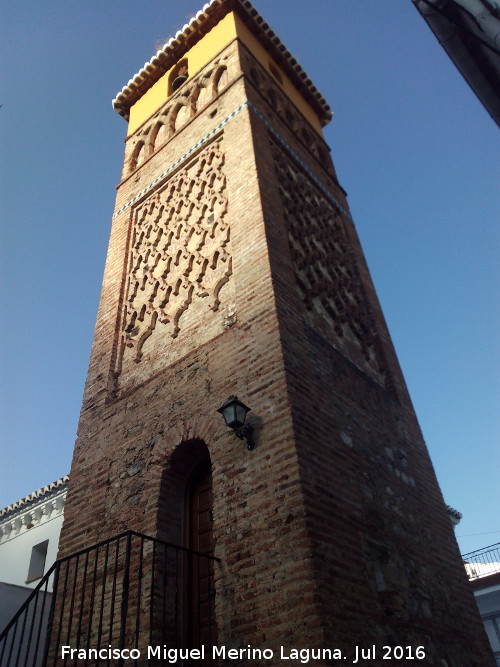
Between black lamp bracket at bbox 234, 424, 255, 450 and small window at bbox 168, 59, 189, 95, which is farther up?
small window at bbox 168, 59, 189, 95

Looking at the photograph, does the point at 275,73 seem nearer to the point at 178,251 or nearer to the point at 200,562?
the point at 178,251

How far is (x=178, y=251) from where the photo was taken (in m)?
7.38

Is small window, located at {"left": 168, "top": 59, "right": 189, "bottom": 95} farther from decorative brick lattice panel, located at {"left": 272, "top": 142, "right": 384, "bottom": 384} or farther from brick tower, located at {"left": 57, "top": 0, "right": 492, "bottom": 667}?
decorative brick lattice panel, located at {"left": 272, "top": 142, "right": 384, "bottom": 384}

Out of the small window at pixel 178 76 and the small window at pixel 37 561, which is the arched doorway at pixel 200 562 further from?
the small window at pixel 178 76

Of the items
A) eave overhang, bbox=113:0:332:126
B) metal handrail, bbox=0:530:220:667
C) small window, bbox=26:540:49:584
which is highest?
eave overhang, bbox=113:0:332:126

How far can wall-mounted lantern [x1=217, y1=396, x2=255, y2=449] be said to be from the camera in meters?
4.54

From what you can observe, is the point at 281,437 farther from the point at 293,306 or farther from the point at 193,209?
the point at 193,209

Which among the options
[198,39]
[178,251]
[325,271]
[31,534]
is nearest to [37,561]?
[31,534]

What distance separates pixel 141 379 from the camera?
250 inches

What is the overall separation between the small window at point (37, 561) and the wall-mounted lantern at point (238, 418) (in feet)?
24.6

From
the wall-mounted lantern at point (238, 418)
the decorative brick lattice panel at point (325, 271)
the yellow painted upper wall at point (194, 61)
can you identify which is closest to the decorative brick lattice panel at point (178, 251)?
the decorative brick lattice panel at point (325, 271)

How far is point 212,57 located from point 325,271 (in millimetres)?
5149

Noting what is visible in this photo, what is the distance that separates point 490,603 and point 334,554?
10.7m

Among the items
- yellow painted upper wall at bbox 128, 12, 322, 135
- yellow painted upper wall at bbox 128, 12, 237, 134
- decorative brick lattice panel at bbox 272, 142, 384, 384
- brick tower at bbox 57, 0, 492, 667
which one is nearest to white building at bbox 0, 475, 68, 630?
brick tower at bbox 57, 0, 492, 667
